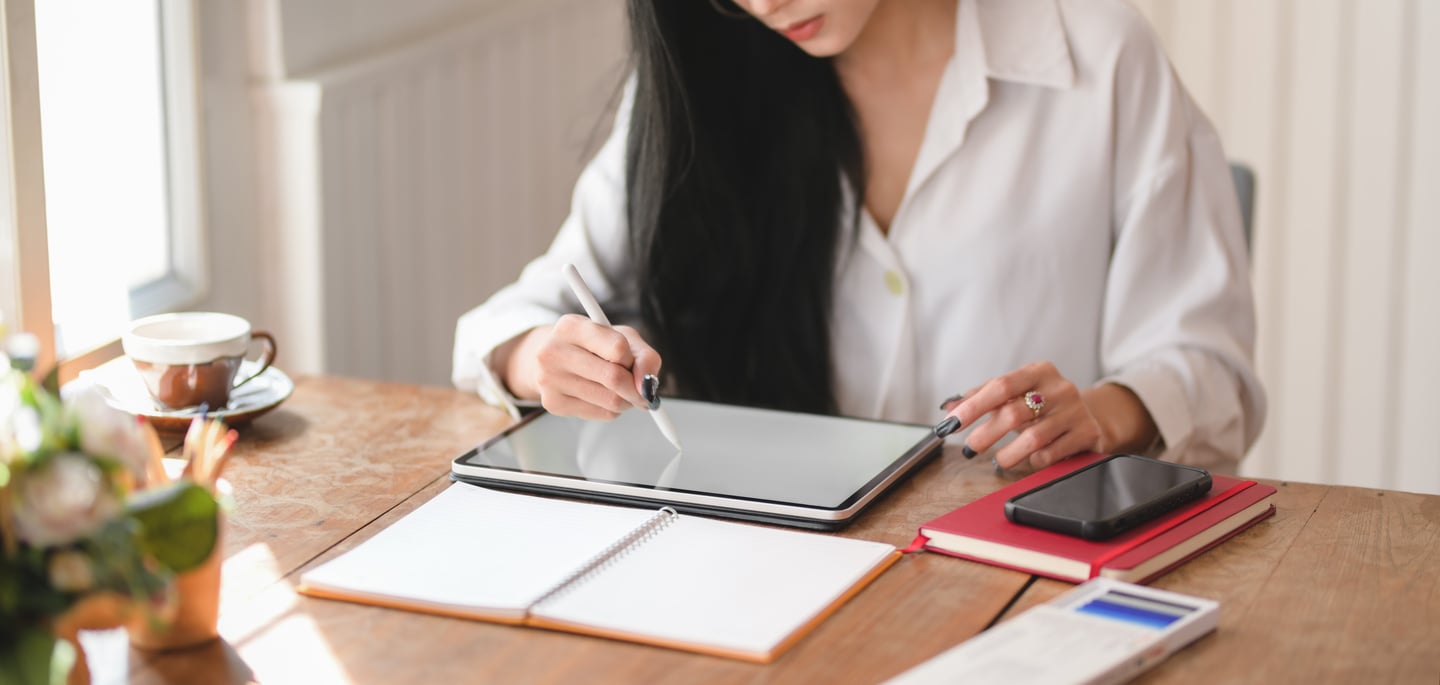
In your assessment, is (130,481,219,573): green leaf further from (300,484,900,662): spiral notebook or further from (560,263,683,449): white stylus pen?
(560,263,683,449): white stylus pen

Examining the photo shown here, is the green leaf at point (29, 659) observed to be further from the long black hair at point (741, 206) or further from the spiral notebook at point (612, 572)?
A: the long black hair at point (741, 206)

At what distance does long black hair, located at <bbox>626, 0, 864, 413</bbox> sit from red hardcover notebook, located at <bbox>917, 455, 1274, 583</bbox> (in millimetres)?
510

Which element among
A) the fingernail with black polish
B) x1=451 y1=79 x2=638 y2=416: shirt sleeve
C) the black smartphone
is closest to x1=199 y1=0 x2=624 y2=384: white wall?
x1=451 y1=79 x2=638 y2=416: shirt sleeve

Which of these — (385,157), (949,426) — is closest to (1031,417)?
(949,426)

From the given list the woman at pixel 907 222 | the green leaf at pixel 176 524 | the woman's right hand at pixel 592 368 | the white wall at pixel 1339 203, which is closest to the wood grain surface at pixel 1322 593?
the woman at pixel 907 222

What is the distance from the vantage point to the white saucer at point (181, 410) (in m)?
1.17

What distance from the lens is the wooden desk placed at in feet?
2.59

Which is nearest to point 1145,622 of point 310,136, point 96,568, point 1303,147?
point 96,568

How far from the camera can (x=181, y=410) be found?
118cm

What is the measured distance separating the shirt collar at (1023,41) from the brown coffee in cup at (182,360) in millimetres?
770

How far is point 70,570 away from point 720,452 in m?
0.58

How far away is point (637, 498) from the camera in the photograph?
3.42 feet

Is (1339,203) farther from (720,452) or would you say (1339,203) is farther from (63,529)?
(63,529)

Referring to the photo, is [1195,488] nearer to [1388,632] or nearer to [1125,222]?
[1388,632]
